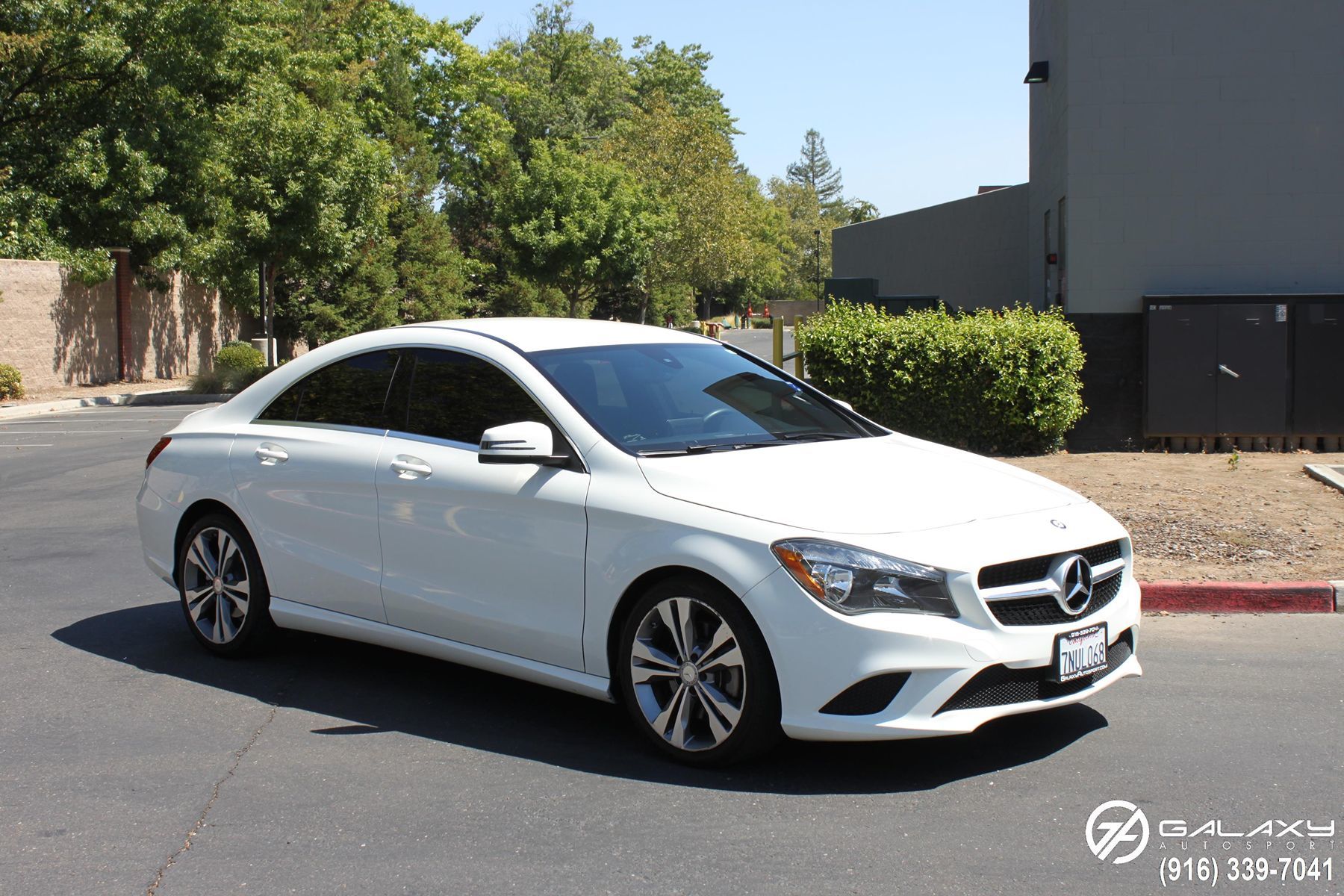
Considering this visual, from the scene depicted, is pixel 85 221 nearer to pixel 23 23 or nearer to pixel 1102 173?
pixel 23 23

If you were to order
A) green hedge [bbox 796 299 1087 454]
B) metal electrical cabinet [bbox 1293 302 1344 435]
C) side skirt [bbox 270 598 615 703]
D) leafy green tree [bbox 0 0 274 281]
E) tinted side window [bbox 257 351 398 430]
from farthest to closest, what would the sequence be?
leafy green tree [bbox 0 0 274 281], metal electrical cabinet [bbox 1293 302 1344 435], green hedge [bbox 796 299 1087 454], tinted side window [bbox 257 351 398 430], side skirt [bbox 270 598 615 703]

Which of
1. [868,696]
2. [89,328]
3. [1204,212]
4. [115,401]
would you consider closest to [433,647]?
[868,696]

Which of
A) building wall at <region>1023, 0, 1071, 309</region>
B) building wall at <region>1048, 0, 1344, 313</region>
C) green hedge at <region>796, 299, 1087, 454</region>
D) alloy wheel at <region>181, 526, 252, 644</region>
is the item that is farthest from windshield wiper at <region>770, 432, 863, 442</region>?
building wall at <region>1023, 0, 1071, 309</region>

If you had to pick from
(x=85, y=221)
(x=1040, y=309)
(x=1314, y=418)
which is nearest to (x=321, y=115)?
(x=85, y=221)

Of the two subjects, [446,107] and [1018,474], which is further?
[446,107]

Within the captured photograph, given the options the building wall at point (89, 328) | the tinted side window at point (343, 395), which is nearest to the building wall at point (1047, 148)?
the tinted side window at point (343, 395)

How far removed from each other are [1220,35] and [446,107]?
44850mm

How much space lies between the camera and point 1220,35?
48.6 ft

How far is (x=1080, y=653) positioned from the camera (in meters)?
4.83

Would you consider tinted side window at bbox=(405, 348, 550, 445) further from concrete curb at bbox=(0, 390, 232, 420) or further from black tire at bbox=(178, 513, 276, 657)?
concrete curb at bbox=(0, 390, 232, 420)

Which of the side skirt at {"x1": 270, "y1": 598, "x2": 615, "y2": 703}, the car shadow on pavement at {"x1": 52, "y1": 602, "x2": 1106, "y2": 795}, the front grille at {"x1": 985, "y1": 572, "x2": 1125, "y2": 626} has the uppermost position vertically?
the front grille at {"x1": 985, "y1": 572, "x2": 1125, "y2": 626}

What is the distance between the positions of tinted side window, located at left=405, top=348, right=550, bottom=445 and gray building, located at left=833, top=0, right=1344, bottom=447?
10.9m

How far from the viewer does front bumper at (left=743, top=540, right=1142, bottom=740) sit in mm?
4469

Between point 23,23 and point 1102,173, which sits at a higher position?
point 23,23
